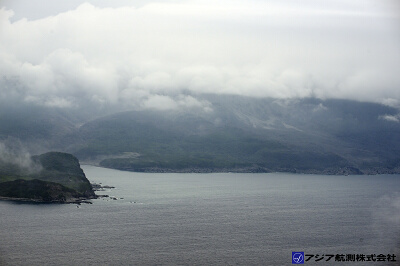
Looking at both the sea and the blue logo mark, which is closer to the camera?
the blue logo mark

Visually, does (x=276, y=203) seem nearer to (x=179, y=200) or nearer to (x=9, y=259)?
(x=179, y=200)

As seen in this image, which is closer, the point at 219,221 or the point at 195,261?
the point at 195,261

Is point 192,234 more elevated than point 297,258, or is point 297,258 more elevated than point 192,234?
point 192,234

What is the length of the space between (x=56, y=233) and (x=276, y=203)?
10043 cm

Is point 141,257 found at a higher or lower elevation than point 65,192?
lower

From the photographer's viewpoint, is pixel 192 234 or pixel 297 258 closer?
pixel 297 258

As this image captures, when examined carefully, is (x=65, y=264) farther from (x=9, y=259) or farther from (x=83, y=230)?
(x=83, y=230)

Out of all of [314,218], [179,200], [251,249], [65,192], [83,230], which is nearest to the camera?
[251,249]

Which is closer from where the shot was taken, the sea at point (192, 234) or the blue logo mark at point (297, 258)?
the blue logo mark at point (297, 258)

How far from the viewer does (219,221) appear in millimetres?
150000

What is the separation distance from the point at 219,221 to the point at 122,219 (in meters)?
31.1

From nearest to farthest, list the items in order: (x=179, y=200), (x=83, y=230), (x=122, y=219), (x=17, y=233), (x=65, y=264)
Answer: (x=65, y=264) → (x=17, y=233) → (x=83, y=230) → (x=122, y=219) → (x=179, y=200)

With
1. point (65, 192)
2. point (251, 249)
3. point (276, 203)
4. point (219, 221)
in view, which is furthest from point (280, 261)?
point (65, 192)

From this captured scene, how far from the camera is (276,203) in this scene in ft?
646
